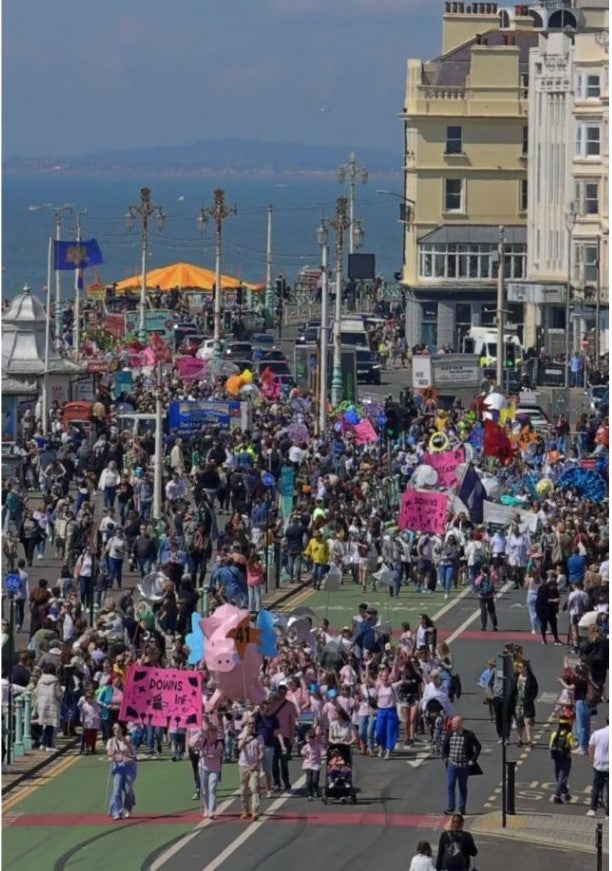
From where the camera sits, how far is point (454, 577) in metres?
47.6

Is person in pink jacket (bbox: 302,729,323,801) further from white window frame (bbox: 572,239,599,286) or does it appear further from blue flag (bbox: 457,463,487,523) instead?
white window frame (bbox: 572,239,599,286)

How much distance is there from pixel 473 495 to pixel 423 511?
10.6ft

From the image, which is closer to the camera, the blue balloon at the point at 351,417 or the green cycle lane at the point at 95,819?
the green cycle lane at the point at 95,819

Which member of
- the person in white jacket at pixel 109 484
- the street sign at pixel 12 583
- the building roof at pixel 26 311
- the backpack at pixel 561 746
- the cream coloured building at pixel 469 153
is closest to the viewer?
the backpack at pixel 561 746

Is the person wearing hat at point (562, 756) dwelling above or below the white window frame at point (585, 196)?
below

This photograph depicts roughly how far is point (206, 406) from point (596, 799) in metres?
28.9

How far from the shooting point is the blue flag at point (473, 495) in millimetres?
48156

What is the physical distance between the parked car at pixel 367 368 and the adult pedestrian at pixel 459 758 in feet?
196

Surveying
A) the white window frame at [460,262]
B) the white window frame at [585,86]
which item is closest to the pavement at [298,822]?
the white window frame at [585,86]

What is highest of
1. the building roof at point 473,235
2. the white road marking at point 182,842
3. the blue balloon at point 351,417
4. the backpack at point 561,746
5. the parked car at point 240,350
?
the building roof at point 473,235

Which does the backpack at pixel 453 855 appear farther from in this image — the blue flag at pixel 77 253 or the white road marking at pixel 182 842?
the blue flag at pixel 77 253

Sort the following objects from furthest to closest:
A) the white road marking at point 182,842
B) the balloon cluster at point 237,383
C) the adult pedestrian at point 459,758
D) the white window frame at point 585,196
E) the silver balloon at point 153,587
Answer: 1. the white window frame at point 585,196
2. the balloon cluster at point 237,383
3. the silver balloon at point 153,587
4. the adult pedestrian at point 459,758
5. the white road marking at point 182,842

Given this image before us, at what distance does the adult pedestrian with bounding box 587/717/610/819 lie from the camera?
101 ft

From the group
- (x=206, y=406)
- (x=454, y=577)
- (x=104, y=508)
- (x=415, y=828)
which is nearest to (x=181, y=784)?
(x=415, y=828)
